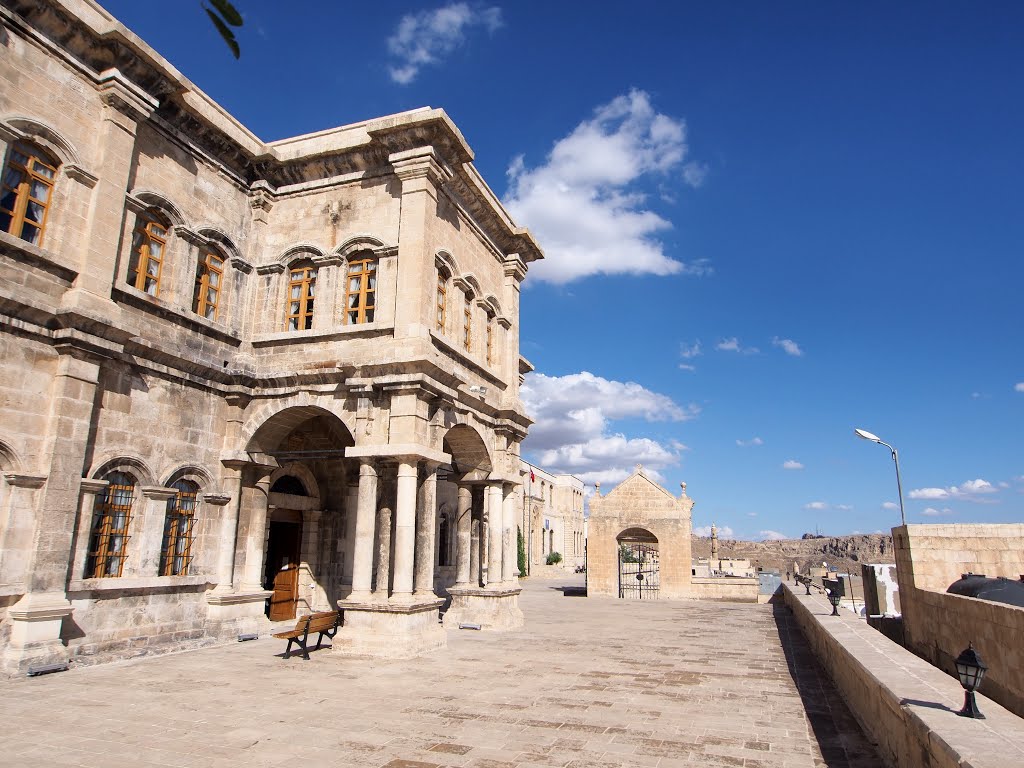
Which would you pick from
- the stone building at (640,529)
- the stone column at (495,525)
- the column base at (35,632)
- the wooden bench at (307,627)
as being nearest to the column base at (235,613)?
the wooden bench at (307,627)

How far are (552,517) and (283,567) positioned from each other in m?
38.8

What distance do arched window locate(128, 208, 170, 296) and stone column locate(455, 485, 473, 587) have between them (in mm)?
8368

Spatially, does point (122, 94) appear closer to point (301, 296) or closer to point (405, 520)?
point (301, 296)

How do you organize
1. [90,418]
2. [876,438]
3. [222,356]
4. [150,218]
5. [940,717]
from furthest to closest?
[876,438], [222,356], [150,218], [90,418], [940,717]

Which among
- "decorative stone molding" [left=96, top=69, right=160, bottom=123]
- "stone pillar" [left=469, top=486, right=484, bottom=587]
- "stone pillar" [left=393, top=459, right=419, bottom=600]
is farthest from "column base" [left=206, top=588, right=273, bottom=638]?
"decorative stone molding" [left=96, top=69, right=160, bottom=123]

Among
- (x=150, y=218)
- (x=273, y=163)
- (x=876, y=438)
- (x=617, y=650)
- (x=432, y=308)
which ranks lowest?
(x=617, y=650)

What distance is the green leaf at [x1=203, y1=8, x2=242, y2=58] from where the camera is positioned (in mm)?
1606

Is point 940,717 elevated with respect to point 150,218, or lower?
lower

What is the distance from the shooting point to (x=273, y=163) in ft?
49.6

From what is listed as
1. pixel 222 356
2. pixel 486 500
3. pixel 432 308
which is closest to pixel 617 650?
pixel 486 500

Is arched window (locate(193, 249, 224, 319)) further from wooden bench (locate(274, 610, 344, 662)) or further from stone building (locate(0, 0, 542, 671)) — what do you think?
wooden bench (locate(274, 610, 344, 662))

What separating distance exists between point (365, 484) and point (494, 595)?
4.91 meters

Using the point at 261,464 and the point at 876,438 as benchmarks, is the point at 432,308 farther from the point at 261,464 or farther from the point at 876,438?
the point at 876,438

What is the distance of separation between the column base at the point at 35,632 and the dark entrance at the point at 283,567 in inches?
254
